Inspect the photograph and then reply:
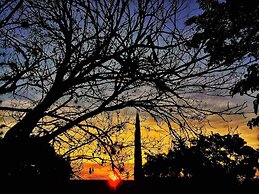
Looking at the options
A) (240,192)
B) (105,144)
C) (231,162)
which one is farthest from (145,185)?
(105,144)

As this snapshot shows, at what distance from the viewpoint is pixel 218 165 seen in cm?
3291

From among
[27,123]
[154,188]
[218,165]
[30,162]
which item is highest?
[218,165]

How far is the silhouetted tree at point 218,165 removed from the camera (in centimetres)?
3134

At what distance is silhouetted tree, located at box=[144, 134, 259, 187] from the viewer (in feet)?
103

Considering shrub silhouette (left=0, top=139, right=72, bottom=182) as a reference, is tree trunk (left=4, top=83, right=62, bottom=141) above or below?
above

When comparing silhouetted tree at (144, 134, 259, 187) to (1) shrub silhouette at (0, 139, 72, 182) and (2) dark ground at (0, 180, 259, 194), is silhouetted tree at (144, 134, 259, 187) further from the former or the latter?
(1) shrub silhouette at (0, 139, 72, 182)

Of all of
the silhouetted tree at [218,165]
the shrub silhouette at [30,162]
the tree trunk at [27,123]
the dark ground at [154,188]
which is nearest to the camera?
the shrub silhouette at [30,162]

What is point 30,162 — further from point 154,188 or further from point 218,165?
point 218,165

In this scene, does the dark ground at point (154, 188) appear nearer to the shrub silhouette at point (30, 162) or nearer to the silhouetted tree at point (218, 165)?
the silhouetted tree at point (218, 165)

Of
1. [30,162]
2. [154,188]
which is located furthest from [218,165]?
[30,162]

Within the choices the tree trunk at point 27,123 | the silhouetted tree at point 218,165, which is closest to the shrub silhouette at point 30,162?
the tree trunk at point 27,123

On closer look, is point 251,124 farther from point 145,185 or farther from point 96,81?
point 145,185

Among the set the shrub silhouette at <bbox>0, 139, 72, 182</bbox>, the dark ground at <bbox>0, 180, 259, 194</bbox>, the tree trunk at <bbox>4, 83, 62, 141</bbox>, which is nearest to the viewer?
the shrub silhouette at <bbox>0, 139, 72, 182</bbox>

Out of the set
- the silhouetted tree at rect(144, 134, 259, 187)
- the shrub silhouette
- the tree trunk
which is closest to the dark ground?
the silhouetted tree at rect(144, 134, 259, 187)
